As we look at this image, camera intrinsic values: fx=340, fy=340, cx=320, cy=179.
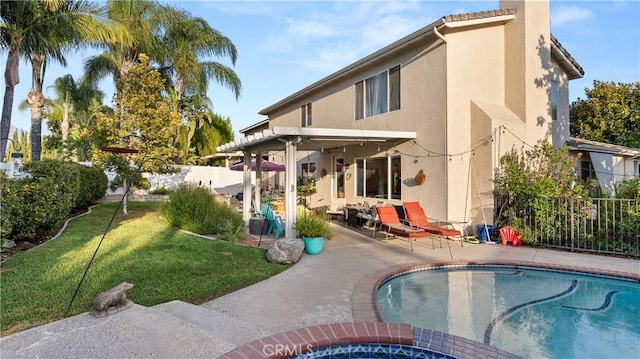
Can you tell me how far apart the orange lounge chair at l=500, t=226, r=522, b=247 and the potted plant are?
5.58 metres

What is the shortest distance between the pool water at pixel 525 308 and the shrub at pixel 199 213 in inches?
242

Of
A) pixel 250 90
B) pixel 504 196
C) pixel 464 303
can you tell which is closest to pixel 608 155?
pixel 504 196

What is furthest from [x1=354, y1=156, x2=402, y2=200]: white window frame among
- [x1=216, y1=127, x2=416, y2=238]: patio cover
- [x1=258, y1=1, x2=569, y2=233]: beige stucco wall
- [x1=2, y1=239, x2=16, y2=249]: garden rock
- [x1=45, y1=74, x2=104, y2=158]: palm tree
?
[x1=45, y1=74, x2=104, y2=158]: palm tree

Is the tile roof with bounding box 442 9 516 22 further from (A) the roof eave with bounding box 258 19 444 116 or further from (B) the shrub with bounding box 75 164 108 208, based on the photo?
(B) the shrub with bounding box 75 164 108 208

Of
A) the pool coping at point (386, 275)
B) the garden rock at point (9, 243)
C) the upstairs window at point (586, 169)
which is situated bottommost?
the pool coping at point (386, 275)

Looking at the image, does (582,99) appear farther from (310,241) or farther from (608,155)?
(310,241)

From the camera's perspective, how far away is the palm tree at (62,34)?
38.6 feet

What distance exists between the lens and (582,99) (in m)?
26.3

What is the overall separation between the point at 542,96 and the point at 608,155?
5801 millimetres

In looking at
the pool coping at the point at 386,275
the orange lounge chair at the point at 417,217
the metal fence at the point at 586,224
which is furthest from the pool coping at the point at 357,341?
the metal fence at the point at 586,224

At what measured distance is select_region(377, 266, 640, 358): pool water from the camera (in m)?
4.55

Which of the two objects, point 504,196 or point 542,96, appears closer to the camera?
point 504,196

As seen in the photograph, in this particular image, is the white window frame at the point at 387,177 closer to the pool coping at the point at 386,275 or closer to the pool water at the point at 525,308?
the pool coping at the point at 386,275

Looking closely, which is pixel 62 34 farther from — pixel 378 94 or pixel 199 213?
pixel 378 94
